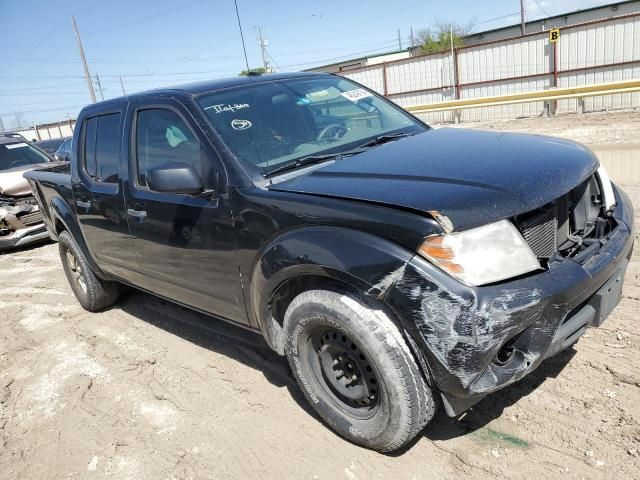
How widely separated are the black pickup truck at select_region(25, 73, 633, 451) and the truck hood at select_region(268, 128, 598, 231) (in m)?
0.01

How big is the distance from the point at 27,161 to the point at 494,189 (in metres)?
9.85

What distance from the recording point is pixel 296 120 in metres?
3.27

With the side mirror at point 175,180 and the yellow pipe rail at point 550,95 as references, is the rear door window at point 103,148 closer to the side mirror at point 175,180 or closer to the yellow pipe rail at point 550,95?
the side mirror at point 175,180

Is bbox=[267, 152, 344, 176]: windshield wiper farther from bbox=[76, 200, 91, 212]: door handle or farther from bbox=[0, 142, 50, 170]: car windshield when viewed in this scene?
bbox=[0, 142, 50, 170]: car windshield

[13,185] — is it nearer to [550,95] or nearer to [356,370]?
[356,370]

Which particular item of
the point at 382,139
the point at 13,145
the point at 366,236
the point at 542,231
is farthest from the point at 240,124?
the point at 13,145

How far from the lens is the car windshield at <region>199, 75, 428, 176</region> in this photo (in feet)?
9.77

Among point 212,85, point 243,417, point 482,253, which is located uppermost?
point 212,85

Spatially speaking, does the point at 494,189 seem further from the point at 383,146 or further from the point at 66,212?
the point at 66,212

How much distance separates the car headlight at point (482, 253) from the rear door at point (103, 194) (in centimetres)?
251

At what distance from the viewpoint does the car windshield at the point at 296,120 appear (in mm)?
2979

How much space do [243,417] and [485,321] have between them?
1.69m

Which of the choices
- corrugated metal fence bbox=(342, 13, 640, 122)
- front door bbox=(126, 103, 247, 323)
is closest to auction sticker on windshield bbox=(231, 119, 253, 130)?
front door bbox=(126, 103, 247, 323)

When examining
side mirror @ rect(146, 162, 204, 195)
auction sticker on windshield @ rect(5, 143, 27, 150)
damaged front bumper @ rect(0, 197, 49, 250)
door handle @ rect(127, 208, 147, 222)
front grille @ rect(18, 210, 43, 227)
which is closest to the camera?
side mirror @ rect(146, 162, 204, 195)
